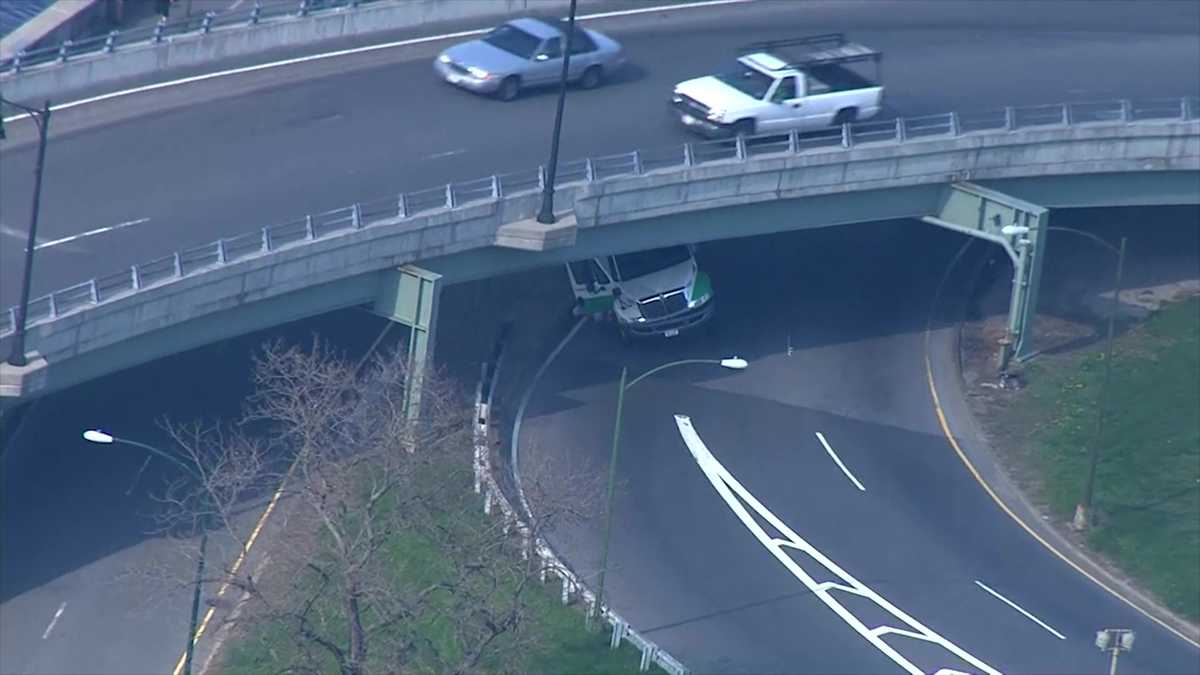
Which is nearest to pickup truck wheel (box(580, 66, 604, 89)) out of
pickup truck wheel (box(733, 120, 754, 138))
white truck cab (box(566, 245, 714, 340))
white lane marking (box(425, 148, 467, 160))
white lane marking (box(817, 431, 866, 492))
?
white truck cab (box(566, 245, 714, 340))

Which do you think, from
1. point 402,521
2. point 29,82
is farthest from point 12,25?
point 402,521

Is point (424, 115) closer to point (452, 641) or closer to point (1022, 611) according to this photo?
point (452, 641)

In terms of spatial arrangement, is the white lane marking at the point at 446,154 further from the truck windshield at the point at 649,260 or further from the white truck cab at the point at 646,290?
the truck windshield at the point at 649,260

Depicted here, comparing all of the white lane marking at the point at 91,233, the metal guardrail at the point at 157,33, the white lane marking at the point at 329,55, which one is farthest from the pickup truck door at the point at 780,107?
the white lane marking at the point at 91,233

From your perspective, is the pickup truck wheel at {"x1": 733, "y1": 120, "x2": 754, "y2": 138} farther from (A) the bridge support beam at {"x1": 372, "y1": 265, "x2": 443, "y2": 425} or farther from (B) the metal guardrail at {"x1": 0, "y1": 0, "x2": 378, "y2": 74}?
(B) the metal guardrail at {"x1": 0, "y1": 0, "x2": 378, "y2": 74}

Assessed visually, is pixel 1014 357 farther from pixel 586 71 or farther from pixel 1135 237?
pixel 586 71

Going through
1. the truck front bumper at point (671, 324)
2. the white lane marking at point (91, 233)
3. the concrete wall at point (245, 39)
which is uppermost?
the concrete wall at point (245, 39)

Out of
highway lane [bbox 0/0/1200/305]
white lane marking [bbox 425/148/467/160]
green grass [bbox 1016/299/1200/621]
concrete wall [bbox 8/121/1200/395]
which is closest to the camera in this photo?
concrete wall [bbox 8/121/1200/395]
